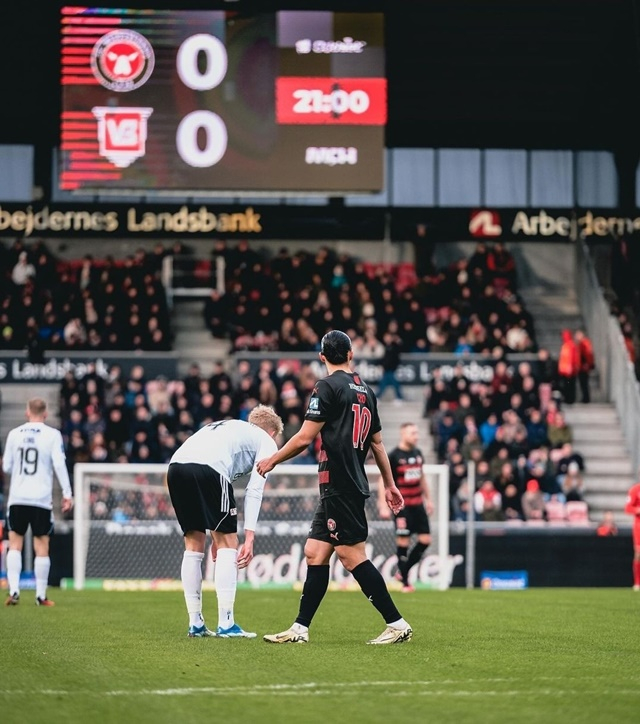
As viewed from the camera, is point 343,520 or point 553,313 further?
point 553,313

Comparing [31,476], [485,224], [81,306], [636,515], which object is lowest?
[636,515]

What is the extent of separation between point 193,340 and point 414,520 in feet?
47.3

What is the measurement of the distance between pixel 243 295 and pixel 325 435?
21.8m

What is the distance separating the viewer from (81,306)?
29734 mm

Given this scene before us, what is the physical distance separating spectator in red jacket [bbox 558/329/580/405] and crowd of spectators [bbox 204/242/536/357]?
3.71 ft

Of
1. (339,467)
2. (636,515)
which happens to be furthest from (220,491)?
(636,515)

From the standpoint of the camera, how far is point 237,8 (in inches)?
930

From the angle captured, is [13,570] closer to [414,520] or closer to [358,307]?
[414,520]

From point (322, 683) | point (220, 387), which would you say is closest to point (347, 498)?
point (322, 683)

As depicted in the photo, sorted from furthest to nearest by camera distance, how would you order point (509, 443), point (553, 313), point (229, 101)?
point (553, 313), point (509, 443), point (229, 101)

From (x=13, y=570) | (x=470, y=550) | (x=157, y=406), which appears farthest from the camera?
(x=157, y=406)

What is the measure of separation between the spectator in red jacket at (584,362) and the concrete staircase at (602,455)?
0.40 meters

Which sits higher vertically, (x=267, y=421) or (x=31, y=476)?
(x=267, y=421)

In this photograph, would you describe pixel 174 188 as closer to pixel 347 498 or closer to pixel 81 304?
pixel 81 304
